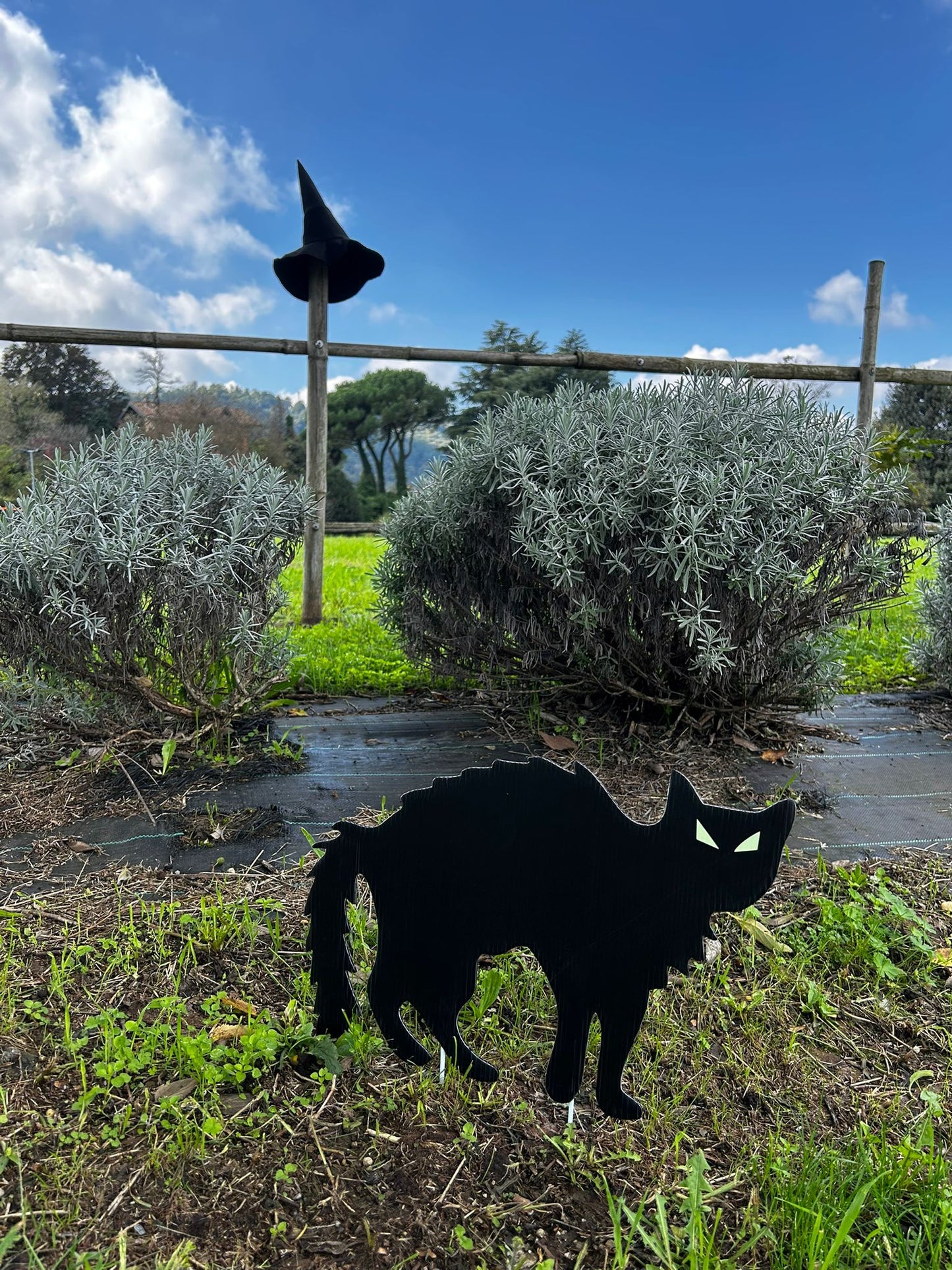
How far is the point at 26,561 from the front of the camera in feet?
10.4

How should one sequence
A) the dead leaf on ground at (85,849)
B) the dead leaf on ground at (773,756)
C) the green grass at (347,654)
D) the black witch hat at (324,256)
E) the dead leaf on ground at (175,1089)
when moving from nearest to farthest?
the dead leaf on ground at (175,1089) → the dead leaf on ground at (85,849) → the dead leaf on ground at (773,756) → the green grass at (347,654) → the black witch hat at (324,256)

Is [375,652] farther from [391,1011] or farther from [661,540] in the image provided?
[391,1011]

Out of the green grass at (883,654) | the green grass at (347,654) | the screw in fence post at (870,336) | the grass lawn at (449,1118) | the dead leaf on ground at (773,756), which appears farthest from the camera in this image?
the screw in fence post at (870,336)

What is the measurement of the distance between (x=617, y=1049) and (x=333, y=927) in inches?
24.4

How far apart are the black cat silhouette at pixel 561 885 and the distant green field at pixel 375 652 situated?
268cm

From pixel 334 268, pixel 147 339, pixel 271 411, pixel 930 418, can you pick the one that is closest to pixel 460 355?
pixel 334 268

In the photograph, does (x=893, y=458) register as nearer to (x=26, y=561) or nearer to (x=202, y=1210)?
(x=26, y=561)

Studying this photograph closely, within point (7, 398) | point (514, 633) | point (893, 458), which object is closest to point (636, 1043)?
point (514, 633)

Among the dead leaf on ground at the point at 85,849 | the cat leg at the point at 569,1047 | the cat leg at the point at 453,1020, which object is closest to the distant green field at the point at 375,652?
the dead leaf on ground at the point at 85,849

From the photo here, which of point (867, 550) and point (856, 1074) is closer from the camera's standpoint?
point (856, 1074)

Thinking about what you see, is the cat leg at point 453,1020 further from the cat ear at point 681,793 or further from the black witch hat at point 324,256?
the black witch hat at point 324,256

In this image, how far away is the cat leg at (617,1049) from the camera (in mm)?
1616

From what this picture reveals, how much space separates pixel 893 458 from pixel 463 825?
920cm

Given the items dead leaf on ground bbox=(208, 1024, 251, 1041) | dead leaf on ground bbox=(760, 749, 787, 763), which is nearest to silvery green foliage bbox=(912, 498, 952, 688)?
dead leaf on ground bbox=(760, 749, 787, 763)
